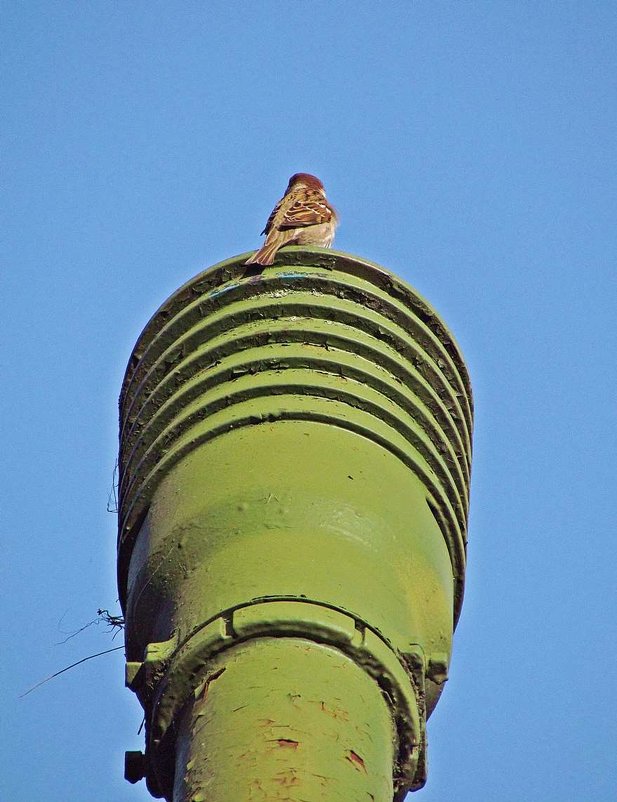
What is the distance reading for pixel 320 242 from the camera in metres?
9.12

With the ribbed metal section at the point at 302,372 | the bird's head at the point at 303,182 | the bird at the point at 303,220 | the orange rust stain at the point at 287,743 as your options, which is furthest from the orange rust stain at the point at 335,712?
the bird's head at the point at 303,182

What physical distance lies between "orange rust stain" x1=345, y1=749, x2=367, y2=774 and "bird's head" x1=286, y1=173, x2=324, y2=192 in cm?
880

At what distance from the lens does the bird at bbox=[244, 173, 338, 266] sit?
8320 mm

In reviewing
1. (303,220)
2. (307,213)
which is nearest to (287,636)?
(303,220)

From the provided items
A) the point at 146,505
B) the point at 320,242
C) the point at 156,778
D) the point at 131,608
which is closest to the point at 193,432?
the point at 146,505

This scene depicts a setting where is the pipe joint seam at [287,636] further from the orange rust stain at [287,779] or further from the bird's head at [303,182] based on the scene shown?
the bird's head at [303,182]

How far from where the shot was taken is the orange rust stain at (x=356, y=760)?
2729mm

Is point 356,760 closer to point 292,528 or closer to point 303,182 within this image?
point 292,528

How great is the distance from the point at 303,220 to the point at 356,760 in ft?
20.7

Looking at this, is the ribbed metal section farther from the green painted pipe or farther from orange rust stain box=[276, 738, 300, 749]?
orange rust stain box=[276, 738, 300, 749]

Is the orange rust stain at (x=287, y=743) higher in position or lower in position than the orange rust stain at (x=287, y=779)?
higher

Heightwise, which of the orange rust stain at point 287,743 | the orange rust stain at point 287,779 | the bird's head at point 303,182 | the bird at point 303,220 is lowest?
the orange rust stain at point 287,779

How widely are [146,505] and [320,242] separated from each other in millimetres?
5491

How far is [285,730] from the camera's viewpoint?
2.71 m
